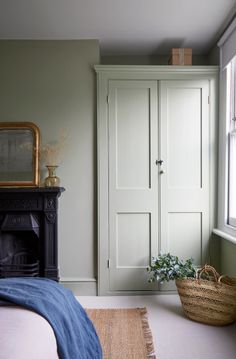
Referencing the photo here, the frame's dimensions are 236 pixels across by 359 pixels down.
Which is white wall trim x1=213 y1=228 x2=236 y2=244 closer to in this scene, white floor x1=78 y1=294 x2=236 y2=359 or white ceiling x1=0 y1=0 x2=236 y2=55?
white floor x1=78 y1=294 x2=236 y2=359

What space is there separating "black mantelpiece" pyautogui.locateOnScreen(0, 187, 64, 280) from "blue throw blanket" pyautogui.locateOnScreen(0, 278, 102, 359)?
152cm

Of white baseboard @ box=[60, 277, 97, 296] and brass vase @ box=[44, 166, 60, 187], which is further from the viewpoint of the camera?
white baseboard @ box=[60, 277, 97, 296]

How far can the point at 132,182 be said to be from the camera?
3.49m

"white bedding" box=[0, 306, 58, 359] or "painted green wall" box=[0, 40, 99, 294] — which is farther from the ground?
"painted green wall" box=[0, 40, 99, 294]

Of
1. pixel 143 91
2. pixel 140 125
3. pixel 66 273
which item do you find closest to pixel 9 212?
pixel 66 273

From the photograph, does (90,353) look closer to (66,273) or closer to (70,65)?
(66,273)

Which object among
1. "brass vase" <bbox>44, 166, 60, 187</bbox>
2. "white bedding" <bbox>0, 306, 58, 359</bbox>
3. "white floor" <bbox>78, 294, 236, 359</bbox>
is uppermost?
"brass vase" <bbox>44, 166, 60, 187</bbox>

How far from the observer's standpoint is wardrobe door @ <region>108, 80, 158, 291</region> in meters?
3.48

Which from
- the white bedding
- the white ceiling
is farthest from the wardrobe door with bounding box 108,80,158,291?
the white bedding

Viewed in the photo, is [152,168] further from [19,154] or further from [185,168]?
[19,154]

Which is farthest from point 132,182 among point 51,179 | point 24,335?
point 24,335

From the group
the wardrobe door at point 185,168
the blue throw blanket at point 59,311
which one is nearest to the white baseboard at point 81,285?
the wardrobe door at point 185,168

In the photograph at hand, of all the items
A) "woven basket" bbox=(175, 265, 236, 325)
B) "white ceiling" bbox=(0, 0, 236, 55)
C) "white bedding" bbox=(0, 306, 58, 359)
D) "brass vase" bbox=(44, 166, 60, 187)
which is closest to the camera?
"white bedding" bbox=(0, 306, 58, 359)

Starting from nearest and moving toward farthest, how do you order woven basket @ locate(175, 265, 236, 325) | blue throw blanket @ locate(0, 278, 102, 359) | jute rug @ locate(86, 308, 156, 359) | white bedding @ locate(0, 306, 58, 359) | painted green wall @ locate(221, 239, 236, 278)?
white bedding @ locate(0, 306, 58, 359), blue throw blanket @ locate(0, 278, 102, 359), jute rug @ locate(86, 308, 156, 359), woven basket @ locate(175, 265, 236, 325), painted green wall @ locate(221, 239, 236, 278)
